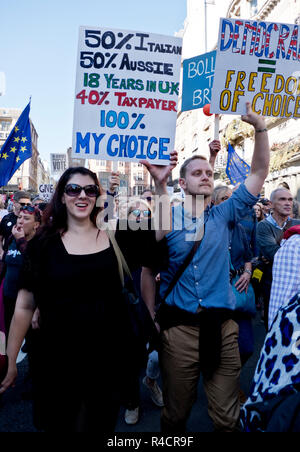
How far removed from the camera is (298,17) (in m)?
16.5

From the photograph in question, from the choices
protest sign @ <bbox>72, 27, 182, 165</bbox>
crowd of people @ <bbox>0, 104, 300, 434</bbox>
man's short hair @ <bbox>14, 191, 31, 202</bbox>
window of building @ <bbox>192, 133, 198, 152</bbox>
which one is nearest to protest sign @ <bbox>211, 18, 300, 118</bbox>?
protest sign @ <bbox>72, 27, 182, 165</bbox>

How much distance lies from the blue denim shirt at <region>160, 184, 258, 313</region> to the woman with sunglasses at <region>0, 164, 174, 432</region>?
471 mm

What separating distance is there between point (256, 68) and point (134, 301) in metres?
2.63

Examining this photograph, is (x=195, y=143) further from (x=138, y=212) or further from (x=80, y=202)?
(x=80, y=202)

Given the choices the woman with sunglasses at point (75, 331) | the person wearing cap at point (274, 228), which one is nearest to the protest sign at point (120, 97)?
the woman with sunglasses at point (75, 331)

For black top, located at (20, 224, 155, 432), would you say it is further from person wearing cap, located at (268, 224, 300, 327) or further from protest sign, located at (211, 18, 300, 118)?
protest sign, located at (211, 18, 300, 118)

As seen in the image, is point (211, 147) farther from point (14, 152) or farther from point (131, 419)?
point (14, 152)

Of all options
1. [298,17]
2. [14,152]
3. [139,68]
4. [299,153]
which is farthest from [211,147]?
[298,17]

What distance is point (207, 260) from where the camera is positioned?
8.35 feet

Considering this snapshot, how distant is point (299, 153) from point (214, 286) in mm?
15028

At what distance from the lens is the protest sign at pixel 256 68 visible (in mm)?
3627

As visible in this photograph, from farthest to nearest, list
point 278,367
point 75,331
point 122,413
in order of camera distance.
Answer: point 122,413, point 75,331, point 278,367

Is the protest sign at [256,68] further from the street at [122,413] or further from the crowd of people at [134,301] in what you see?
the street at [122,413]

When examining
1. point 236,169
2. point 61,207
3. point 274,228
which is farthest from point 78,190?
point 236,169
